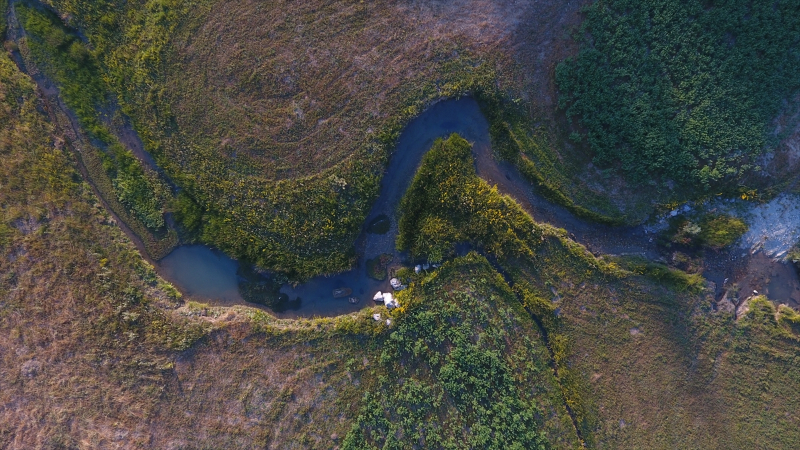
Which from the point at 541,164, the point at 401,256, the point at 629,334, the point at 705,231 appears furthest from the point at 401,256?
the point at 705,231

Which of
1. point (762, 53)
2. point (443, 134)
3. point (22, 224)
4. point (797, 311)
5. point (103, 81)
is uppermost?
point (103, 81)

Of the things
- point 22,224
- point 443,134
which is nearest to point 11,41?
point 22,224

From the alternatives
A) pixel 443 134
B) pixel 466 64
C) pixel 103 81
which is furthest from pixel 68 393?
pixel 466 64

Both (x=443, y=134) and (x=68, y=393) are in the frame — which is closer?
(x=68, y=393)

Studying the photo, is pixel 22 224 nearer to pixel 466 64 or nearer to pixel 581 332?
pixel 466 64

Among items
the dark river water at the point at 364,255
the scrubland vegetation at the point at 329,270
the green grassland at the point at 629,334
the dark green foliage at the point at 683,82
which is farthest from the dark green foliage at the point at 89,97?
the dark green foliage at the point at 683,82

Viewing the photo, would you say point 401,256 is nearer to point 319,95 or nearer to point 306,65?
Result: point 319,95

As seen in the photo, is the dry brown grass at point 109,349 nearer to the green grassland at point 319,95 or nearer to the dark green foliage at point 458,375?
the dark green foliage at point 458,375

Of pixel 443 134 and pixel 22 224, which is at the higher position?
pixel 22 224
